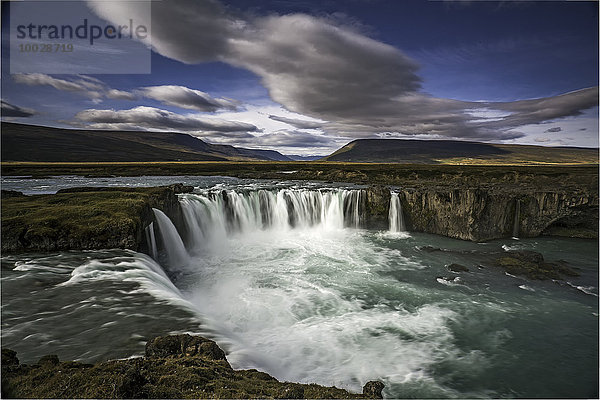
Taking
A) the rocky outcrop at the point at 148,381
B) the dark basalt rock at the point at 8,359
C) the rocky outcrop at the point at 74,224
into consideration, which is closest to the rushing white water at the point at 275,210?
the rocky outcrop at the point at 74,224

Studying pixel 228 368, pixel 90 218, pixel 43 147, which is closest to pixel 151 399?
pixel 228 368

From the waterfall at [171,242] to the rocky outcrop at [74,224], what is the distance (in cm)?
104

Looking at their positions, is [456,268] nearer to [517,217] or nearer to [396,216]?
[396,216]

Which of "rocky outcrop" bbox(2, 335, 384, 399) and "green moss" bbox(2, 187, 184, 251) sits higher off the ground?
"green moss" bbox(2, 187, 184, 251)

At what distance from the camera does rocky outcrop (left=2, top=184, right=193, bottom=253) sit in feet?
38.1

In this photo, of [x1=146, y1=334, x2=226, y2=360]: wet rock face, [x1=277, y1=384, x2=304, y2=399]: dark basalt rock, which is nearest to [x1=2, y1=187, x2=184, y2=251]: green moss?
[x1=146, y1=334, x2=226, y2=360]: wet rock face

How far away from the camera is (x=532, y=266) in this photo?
16.7 m

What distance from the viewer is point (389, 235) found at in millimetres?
25953

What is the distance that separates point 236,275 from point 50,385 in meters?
12.6

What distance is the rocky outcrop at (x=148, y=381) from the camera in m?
3.91

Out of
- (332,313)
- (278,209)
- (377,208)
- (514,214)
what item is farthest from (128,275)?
(514,214)

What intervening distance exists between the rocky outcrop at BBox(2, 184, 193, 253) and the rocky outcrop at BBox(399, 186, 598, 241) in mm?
23490

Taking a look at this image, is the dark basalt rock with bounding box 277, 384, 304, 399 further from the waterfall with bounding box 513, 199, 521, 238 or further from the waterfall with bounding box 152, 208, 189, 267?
the waterfall with bounding box 513, 199, 521, 238

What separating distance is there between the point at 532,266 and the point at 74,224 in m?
24.7
